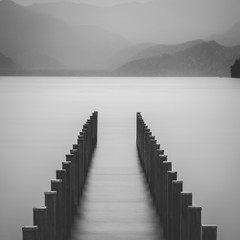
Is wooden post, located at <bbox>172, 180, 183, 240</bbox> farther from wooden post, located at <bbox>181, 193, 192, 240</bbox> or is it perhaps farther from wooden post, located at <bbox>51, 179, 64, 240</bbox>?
wooden post, located at <bbox>51, 179, 64, 240</bbox>

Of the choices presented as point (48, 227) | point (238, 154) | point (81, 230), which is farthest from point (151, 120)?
point (48, 227)

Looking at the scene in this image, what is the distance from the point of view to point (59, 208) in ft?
23.1

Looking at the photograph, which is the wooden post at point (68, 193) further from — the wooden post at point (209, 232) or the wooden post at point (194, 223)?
the wooden post at point (209, 232)

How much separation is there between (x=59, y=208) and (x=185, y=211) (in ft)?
5.38

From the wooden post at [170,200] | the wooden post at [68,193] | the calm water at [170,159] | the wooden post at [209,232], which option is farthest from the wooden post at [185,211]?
the calm water at [170,159]

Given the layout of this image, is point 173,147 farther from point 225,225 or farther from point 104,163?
point 225,225

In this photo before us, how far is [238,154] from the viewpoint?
69.1ft

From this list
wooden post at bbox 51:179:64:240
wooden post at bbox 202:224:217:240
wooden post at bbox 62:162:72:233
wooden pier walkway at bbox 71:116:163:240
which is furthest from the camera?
wooden pier walkway at bbox 71:116:163:240

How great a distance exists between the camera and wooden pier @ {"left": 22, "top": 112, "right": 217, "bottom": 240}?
231 inches

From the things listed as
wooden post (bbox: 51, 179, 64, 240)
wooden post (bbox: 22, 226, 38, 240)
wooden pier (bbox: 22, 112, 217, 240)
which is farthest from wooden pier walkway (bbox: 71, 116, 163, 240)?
wooden post (bbox: 22, 226, 38, 240)

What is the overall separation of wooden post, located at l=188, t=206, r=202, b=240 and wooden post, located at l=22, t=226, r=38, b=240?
145 cm

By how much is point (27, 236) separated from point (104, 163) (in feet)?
32.2

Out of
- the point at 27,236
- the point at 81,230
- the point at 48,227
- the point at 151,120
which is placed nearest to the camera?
the point at 27,236

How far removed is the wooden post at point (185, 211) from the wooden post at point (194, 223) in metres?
0.20
